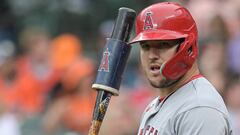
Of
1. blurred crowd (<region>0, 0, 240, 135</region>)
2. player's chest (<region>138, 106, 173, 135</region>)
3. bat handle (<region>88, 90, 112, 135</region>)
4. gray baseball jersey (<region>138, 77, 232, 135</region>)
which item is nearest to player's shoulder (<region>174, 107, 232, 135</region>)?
gray baseball jersey (<region>138, 77, 232, 135</region>)

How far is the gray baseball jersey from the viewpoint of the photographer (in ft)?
12.9

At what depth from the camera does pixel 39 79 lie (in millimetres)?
9758

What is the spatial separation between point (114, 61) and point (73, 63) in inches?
195

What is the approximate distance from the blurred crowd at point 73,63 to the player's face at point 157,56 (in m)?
2.18

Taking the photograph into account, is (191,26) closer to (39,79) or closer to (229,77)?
(229,77)

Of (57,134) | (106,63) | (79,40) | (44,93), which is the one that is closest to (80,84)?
(57,134)

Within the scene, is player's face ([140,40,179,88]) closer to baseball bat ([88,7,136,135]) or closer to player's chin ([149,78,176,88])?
player's chin ([149,78,176,88])

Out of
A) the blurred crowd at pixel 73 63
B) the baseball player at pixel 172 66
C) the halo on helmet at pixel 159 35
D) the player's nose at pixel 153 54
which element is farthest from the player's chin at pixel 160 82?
the blurred crowd at pixel 73 63

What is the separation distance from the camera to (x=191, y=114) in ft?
13.1

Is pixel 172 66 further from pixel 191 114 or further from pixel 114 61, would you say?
pixel 114 61

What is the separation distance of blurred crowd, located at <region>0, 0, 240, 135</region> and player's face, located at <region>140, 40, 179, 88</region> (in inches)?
85.7

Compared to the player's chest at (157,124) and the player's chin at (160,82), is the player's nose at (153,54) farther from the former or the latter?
the player's chest at (157,124)

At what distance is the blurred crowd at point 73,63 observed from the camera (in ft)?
25.3

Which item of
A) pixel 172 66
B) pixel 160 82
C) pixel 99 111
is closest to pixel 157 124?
pixel 160 82
